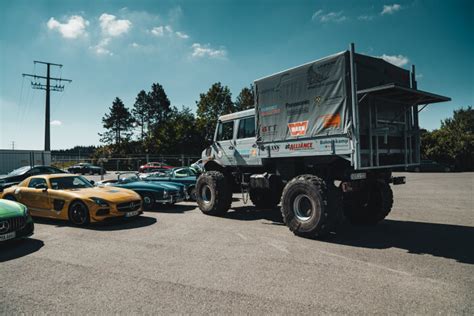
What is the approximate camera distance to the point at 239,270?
173 inches

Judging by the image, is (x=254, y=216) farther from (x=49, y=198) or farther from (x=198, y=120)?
(x=198, y=120)

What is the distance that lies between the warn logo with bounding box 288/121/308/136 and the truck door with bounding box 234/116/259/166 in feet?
4.38

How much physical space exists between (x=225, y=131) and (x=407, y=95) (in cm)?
491

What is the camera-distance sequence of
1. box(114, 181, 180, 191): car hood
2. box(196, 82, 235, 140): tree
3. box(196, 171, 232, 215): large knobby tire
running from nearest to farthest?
box(196, 171, 232, 215): large knobby tire < box(114, 181, 180, 191): car hood < box(196, 82, 235, 140): tree

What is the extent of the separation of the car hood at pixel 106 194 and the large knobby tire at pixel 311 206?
4.25m

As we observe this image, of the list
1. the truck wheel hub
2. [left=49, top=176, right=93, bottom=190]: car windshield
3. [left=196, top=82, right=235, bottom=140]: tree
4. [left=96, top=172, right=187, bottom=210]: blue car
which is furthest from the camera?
[left=196, top=82, right=235, bottom=140]: tree

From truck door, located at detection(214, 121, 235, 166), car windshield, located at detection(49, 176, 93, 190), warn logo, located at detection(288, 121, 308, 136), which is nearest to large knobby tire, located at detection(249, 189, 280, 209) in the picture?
truck door, located at detection(214, 121, 235, 166)

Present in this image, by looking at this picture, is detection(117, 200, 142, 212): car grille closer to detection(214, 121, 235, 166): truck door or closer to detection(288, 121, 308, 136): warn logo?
detection(214, 121, 235, 166): truck door

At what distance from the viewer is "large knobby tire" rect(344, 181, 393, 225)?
736 centimetres

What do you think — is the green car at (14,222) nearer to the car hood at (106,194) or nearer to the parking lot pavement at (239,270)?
the parking lot pavement at (239,270)

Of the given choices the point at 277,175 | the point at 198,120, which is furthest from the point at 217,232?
the point at 198,120

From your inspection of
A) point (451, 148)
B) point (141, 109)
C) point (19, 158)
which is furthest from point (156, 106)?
point (451, 148)

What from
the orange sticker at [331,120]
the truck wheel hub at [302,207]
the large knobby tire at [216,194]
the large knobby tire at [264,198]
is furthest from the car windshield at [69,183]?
the orange sticker at [331,120]

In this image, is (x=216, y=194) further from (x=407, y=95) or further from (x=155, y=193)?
(x=407, y=95)
